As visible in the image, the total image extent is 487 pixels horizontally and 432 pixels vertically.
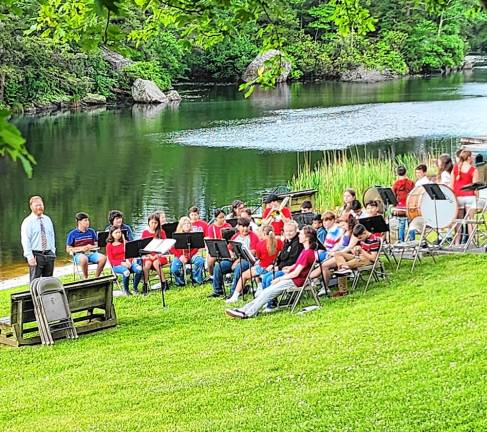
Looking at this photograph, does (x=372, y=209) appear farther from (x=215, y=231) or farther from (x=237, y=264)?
(x=215, y=231)

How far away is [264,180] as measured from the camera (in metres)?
31.8

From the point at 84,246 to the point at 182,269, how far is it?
1.71 metres

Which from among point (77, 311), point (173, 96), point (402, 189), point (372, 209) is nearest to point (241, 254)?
point (372, 209)

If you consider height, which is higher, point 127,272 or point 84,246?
point 84,246

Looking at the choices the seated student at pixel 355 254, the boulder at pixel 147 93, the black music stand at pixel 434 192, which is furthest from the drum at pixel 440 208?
the boulder at pixel 147 93

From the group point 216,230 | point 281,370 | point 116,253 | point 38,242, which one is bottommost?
point 281,370

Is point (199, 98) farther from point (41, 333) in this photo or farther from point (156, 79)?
point (41, 333)

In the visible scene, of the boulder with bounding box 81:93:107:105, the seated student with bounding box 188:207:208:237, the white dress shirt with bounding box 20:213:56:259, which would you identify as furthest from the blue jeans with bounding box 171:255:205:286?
the boulder with bounding box 81:93:107:105

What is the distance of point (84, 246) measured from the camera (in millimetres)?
14875

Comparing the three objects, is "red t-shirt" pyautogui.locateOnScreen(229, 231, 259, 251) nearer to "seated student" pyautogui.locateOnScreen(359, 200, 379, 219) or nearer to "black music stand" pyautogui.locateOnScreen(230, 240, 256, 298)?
"black music stand" pyautogui.locateOnScreen(230, 240, 256, 298)

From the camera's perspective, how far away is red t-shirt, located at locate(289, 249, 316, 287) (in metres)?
11.9

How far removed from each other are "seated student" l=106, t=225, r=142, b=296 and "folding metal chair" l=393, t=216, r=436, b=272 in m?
4.04

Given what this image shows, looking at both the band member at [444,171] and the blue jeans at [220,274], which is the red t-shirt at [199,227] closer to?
the blue jeans at [220,274]

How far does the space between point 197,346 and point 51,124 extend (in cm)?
4505
